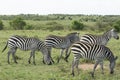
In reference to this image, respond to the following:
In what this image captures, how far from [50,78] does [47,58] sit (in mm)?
3674

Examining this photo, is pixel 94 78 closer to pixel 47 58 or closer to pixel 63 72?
pixel 63 72

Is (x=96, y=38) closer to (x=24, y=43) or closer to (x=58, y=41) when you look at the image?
(x=58, y=41)

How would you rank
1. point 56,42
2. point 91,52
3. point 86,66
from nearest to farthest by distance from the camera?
point 91,52 → point 86,66 → point 56,42

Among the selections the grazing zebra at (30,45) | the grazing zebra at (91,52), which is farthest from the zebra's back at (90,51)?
the grazing zebra at (30,45)

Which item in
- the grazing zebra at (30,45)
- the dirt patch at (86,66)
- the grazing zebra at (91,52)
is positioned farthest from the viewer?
the grazing zebra at (30,45)

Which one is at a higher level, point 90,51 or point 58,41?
point 90,51

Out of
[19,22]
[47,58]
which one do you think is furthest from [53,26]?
[47,58]

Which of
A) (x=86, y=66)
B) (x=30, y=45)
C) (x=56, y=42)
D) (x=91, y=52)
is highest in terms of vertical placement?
(x=91, y=52)

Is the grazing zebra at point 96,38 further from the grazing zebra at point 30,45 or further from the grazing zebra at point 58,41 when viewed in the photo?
the grazing zebra at point 30,45

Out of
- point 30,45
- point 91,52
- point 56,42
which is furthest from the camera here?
point 56,42

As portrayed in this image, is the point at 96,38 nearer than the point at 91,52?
No

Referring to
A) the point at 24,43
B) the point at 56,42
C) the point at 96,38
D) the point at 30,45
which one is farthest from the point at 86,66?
the point at 24,43

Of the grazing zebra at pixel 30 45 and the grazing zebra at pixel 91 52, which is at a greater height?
the grazing zebra at pixel 91 52

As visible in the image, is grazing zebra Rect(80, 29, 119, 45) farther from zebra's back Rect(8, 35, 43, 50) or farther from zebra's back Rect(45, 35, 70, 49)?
zebra's back Rect(8, 35, 43, 50)
